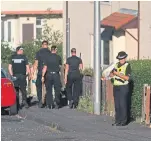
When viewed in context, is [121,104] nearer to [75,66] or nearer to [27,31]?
[75,66]

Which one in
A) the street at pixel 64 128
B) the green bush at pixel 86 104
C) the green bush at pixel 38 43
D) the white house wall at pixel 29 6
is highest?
the white house wall at pixel 29 6

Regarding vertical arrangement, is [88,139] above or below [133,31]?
below

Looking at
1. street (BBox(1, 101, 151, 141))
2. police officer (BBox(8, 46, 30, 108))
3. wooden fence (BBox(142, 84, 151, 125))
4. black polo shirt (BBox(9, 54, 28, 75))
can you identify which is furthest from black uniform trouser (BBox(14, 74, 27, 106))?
wooden fence (BBox(142, 84, 151, 125))

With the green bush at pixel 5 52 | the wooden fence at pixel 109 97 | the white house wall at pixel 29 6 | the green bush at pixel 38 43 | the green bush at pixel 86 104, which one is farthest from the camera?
the white house wall at pixel 29 6

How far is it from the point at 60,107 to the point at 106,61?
8.22m

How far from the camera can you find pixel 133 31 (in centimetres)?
2583

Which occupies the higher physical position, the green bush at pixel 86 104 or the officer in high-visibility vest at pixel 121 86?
the officer in high-visibility vest at pixel 121 86

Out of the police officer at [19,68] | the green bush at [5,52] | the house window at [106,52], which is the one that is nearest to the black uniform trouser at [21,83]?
the police officer at [19,68]

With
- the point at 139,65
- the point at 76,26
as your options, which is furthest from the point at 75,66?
the point at 76,26

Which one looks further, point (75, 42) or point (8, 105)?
point (75, 42)

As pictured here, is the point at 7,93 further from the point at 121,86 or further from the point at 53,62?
the point at 121,86

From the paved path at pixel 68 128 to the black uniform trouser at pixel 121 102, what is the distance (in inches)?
9.4

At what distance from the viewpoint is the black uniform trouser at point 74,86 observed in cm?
2014

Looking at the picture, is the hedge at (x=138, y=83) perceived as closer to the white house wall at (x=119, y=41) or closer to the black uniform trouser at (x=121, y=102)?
the black uniform trouser at (x=121, y=102)
